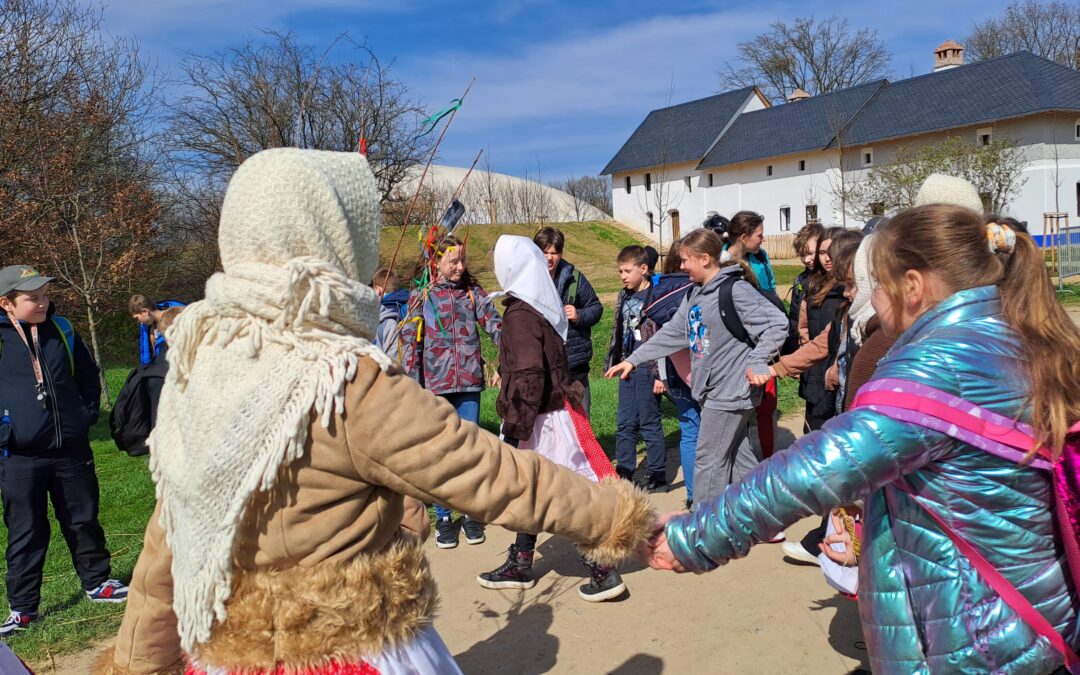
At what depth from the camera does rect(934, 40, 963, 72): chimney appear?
45.8 meters

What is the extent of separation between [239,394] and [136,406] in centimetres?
445

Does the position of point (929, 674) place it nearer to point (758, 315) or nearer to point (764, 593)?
point (764, 593)

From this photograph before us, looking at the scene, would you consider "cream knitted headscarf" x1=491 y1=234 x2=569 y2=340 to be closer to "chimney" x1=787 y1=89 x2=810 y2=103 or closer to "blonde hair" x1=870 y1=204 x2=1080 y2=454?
"blonde hair" x1=870 y1=204 x2=1080 y2=454

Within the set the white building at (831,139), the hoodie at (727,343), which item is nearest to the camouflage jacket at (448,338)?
the hoodie at (727,343)

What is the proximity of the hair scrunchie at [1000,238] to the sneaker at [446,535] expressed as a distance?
173 inches

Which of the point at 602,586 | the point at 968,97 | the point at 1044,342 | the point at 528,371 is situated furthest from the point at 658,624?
the point at 968,97

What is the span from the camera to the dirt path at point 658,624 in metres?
4.02

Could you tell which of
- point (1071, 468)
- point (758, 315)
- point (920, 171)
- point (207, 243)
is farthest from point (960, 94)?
point (1071, 468)

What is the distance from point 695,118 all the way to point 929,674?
55064 millimetres

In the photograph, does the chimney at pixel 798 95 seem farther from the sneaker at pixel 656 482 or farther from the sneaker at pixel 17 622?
the sneaker at pixel 17 622

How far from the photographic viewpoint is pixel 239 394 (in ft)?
5.82

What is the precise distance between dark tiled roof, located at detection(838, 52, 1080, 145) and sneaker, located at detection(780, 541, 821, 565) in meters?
38.5

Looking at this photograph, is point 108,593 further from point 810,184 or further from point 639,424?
point 810,184

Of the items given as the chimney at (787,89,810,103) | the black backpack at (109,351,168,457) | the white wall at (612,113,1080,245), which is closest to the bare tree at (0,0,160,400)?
the black backpack at (109,351,168,457)
